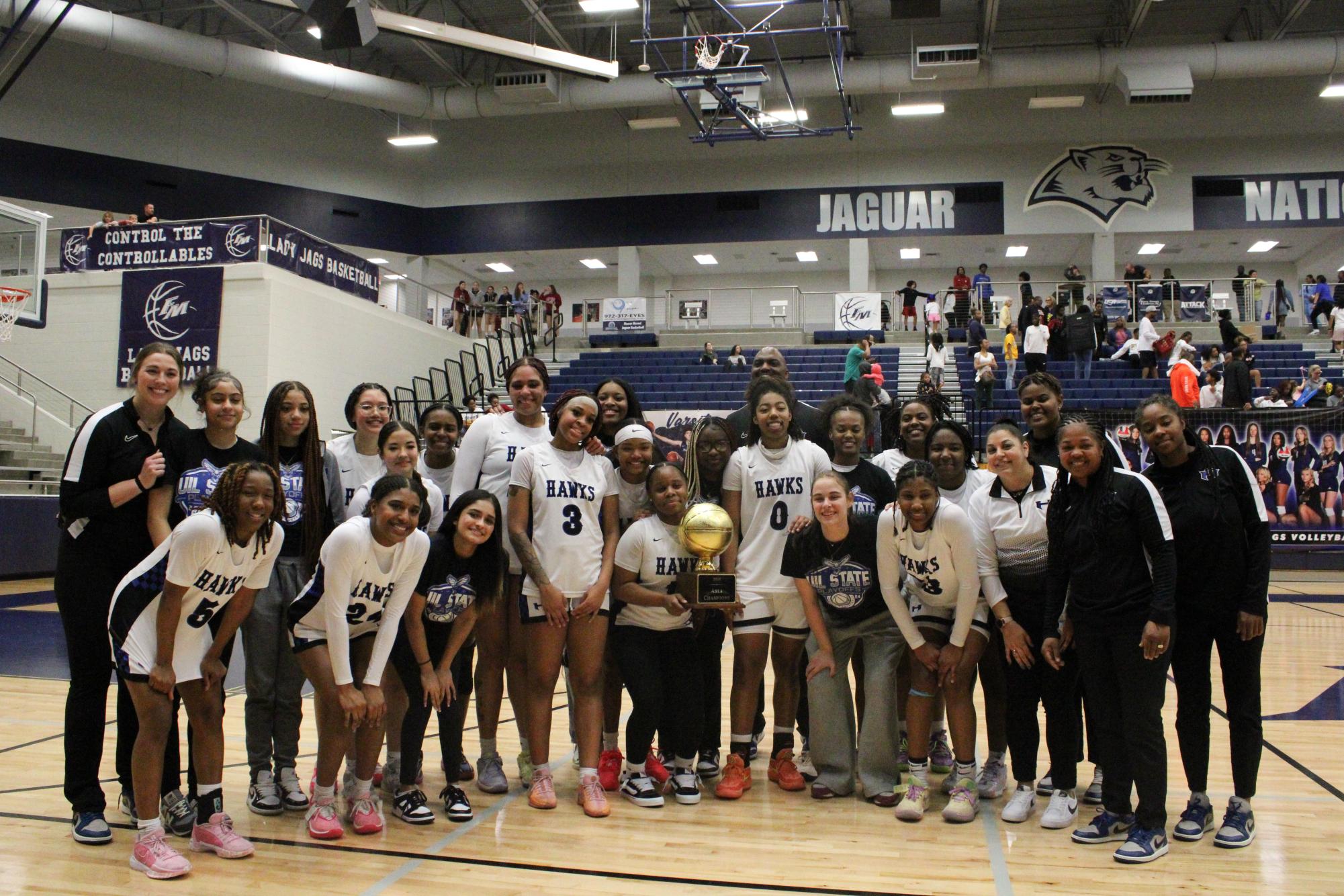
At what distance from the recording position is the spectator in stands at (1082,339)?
1700 cm

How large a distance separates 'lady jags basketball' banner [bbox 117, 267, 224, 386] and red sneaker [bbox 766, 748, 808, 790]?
42.5ft

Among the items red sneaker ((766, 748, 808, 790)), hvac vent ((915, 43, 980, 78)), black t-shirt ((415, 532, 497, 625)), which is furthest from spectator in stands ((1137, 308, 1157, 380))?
black t-shirt ((415, 532, 497, 625))

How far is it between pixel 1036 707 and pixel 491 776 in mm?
2176

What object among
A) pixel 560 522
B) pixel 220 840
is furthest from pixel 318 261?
pixel 220 840

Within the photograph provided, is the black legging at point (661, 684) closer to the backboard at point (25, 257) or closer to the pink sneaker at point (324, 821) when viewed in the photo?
the pink sneaker at point (324, 821)

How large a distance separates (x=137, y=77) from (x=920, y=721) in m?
23.8

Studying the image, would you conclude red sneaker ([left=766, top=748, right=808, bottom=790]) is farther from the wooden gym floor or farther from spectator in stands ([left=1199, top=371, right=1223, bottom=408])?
spectator in stands ([left=1199, top=371, right=1223, bottom=408])

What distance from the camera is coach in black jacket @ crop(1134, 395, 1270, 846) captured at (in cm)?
354

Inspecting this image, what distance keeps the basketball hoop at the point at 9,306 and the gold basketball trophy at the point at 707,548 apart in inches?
455

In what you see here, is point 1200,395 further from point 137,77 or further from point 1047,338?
point 137,77

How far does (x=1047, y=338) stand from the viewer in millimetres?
18000

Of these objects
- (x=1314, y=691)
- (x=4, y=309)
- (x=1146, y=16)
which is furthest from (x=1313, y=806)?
(x=1146, y=16)

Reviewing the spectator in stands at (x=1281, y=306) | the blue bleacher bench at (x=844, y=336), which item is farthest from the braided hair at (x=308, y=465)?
the spectator in stands at (x=1281, y=306)

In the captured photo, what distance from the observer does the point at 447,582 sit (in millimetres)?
3854
